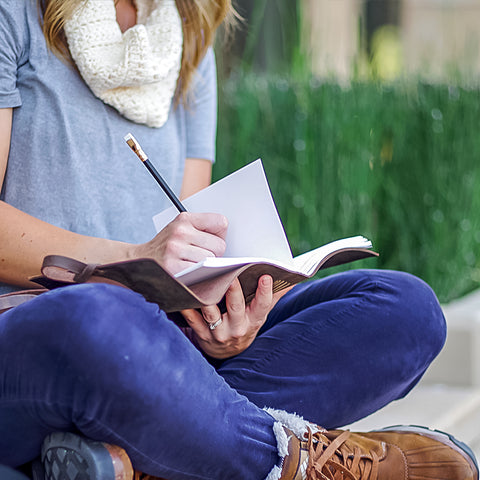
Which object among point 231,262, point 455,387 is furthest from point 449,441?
point 455,387

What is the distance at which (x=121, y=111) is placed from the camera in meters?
1.45

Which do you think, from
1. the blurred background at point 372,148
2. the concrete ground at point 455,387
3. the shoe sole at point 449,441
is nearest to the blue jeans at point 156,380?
the shoe sole at point 449,441

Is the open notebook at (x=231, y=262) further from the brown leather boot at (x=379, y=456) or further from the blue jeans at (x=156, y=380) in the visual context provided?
the brown leather boot at (x=379, y=456)

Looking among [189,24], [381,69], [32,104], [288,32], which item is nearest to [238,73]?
[288,32]

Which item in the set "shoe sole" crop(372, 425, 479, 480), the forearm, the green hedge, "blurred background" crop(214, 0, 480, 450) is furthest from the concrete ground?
the forearm

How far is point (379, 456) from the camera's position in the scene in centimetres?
130

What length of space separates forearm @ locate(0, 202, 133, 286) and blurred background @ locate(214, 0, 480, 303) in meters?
1.50

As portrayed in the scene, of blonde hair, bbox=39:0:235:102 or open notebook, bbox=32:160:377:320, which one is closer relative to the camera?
open notebook, bbox=32:160:377:320

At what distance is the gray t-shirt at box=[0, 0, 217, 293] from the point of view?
4.42 ft

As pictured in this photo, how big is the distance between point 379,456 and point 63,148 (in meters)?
0.75

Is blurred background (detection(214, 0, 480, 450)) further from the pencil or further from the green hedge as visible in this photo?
the pencil

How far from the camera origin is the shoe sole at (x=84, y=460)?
100 centimetres

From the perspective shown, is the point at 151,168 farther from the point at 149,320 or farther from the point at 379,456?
the point at 379,456

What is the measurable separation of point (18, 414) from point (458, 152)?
2.21 metres
